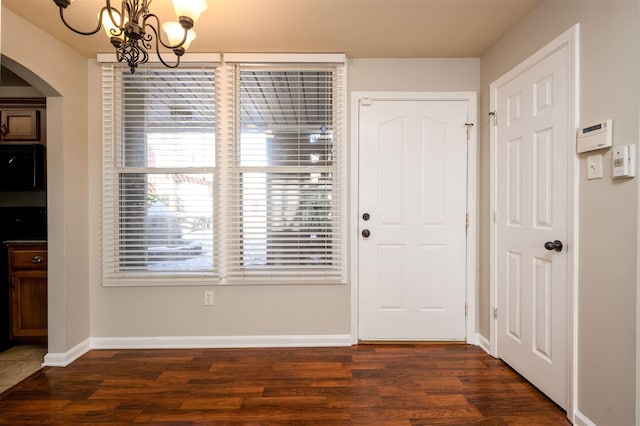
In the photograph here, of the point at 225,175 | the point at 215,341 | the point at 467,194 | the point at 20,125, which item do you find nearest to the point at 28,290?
the point at 20,125

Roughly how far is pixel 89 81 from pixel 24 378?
2347 mm

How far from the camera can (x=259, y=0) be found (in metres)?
1.98

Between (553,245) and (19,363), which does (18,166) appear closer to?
(19,363)

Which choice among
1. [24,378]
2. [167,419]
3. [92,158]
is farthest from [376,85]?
[24,378]

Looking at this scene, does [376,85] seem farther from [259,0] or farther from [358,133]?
[259,0]

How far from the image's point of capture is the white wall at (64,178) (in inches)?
91.5

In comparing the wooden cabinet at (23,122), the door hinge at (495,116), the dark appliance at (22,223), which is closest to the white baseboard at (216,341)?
the dark appliance at (22,223)

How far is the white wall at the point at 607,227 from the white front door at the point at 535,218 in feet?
0.41

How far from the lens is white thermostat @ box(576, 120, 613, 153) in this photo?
5.11ft

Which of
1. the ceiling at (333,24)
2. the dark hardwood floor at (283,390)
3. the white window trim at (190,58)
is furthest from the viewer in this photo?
the white window trim at (190,58)

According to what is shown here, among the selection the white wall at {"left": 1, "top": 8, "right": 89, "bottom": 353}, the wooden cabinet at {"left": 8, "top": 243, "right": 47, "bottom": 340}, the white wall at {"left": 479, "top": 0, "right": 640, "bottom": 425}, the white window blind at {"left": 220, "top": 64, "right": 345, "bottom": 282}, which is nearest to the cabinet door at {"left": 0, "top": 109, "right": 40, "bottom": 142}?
the white wall at {"left": 1, "top": 8, "right": 89, "bottom": 353}

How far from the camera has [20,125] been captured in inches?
107

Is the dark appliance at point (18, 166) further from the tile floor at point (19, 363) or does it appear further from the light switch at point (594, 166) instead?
the light switch at point (594, 166)

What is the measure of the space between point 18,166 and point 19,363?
1.60 m
